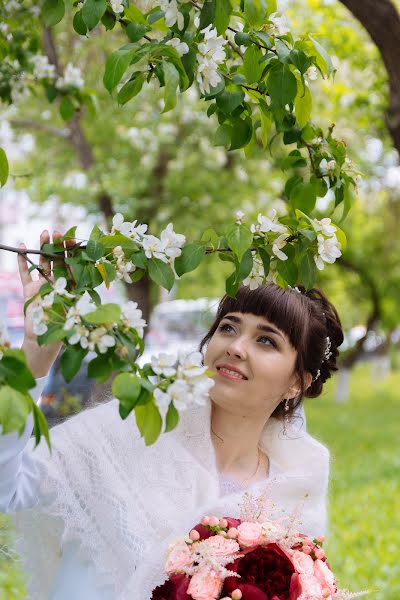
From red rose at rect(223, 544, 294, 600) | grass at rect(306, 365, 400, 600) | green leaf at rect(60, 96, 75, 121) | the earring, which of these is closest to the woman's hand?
red rose at rect(223, 544, 294, 600)

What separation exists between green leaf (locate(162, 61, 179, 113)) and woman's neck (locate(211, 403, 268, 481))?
3.79 feet

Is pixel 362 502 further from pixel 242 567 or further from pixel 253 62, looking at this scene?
pixel 253 62

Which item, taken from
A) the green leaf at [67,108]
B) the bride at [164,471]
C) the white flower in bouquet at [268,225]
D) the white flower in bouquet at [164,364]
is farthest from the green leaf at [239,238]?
the green leaf at [67,108]

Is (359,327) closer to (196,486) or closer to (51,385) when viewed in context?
→ (51,385)

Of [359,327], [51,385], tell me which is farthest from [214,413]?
[359,327]

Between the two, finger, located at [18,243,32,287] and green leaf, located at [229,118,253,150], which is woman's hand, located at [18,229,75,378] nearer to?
finger, located at [18,243,32,287]

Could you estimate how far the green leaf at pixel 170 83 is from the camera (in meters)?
1.72

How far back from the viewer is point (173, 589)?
200cm

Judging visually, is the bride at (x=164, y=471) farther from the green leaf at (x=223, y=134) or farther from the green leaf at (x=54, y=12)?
the green leaf at (x=54, y=12)

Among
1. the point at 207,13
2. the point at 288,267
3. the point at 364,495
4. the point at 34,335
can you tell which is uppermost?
the point at 207,13

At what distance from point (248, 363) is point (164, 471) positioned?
0.40 meters

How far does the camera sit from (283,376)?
2.56 m

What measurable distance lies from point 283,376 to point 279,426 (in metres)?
0.35

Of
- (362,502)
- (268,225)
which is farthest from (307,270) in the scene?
(362,502)
